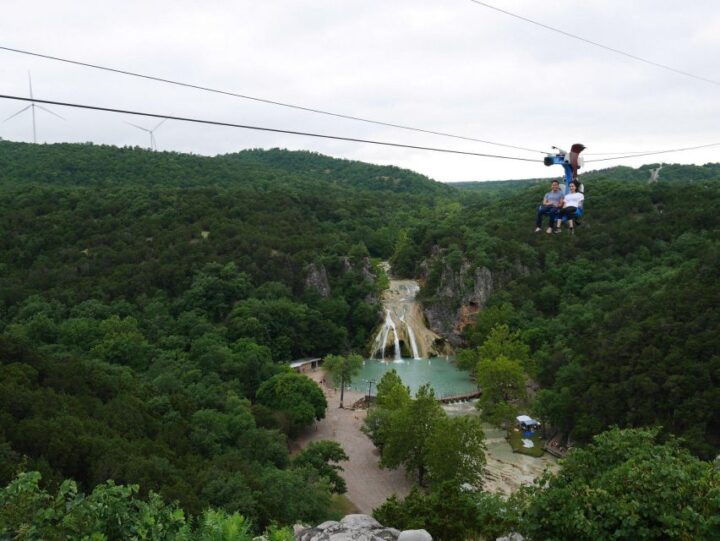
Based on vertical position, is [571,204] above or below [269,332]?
above

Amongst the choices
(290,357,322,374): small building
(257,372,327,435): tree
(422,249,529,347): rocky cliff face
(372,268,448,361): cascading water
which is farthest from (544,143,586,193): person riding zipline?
(422,249,529,347): rocky cliff face

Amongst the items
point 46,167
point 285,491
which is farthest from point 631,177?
point 285,491

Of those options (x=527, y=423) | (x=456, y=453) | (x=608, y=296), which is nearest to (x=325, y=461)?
(x=456, y=453)

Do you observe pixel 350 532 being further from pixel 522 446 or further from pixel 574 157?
pixel 522 446

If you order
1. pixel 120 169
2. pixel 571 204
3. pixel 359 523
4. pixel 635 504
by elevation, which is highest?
pixel 120 169

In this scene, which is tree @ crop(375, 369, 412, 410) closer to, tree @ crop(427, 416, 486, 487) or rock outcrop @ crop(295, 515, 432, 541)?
tree @ crop(427, 416, 486, 487)

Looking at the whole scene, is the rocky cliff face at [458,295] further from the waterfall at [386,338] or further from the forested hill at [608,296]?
the waterfall at [386,338]
